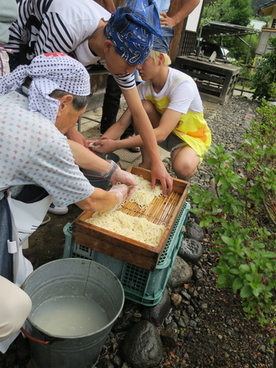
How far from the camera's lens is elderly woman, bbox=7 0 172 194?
2.17 meters

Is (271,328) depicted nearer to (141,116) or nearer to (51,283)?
(51,283)

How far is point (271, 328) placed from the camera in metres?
2.31

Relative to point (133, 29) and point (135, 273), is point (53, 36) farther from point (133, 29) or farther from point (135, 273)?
point (135, 273)

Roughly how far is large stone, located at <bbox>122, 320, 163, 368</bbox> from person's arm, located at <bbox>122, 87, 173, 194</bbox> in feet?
4.12

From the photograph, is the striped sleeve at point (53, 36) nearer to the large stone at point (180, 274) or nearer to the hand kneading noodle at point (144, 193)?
the hand kneading noodle at point (144, 193)

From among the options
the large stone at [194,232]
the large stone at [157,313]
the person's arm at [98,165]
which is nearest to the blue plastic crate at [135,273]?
the large stone at [157,313]

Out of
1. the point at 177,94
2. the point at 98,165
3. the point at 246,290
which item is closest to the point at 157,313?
the point at 246,290

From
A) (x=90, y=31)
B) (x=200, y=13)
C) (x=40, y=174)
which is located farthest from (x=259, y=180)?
(x=200, y=13)

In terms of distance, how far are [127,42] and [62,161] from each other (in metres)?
1.10

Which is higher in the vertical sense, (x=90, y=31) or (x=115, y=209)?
(x=90, y=31)

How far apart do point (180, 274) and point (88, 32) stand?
220 centimetres

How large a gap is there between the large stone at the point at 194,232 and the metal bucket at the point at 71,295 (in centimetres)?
158

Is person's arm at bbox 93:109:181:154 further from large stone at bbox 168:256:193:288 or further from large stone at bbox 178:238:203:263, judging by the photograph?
large stone at bbox 168:256:193:288

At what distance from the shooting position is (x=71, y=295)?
7.13 ft
